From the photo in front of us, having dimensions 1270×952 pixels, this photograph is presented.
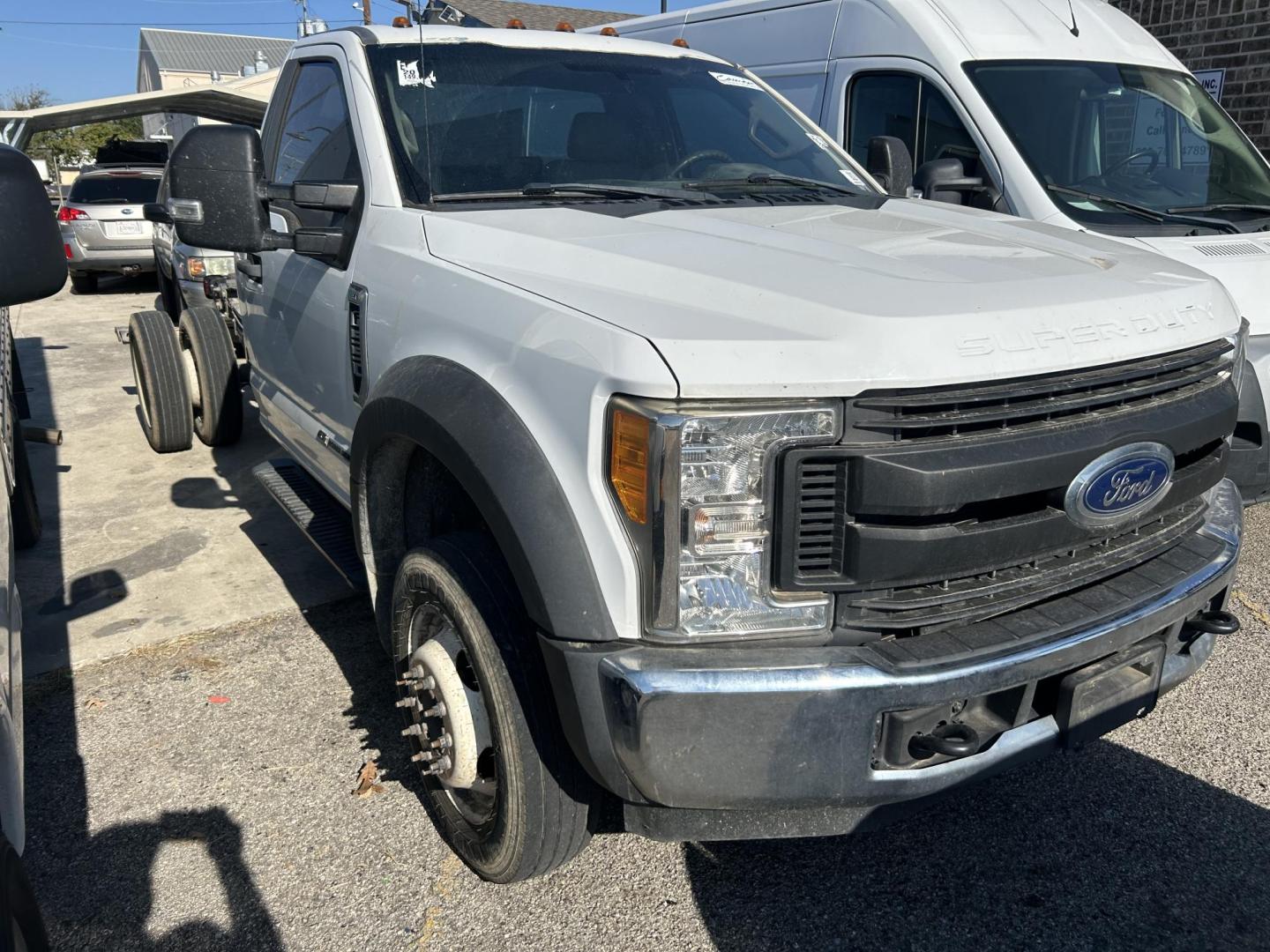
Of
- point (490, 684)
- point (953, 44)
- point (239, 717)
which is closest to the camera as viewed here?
point (490, 684)

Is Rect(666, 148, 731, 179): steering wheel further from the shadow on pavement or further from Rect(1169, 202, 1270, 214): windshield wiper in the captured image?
Rect(1169, 202, 1270, 214): windshield wiper

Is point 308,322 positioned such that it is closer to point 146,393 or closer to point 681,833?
point 681,833

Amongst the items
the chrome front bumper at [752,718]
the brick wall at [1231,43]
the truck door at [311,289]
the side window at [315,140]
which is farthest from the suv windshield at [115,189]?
the chrome front bumper at [752,718]

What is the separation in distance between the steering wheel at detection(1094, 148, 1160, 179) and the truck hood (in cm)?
249

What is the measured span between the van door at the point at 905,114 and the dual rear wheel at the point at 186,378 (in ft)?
12.1

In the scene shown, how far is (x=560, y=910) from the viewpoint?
2.43 meters

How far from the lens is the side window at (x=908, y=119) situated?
511cm

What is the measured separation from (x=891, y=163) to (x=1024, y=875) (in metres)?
2.70

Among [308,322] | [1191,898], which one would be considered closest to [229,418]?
[308,322]

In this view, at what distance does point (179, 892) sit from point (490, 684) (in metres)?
1.02

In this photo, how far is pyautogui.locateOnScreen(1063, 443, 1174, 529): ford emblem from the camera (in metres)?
1.99

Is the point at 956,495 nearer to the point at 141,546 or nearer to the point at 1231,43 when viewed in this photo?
the point at 141,546

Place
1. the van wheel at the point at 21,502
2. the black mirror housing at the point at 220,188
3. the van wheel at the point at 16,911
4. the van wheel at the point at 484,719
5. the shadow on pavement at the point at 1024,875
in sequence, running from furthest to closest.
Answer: the van wheel at the point at 21,502
the black mirror housing at the point at 220,188
the shadow on pavement at the point at 1024,875
the van wheel at the point at 484,719
the van wheel at the point at 16,911

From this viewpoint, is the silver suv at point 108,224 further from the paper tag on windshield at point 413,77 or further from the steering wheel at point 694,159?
the steering wheel at point 694,159
